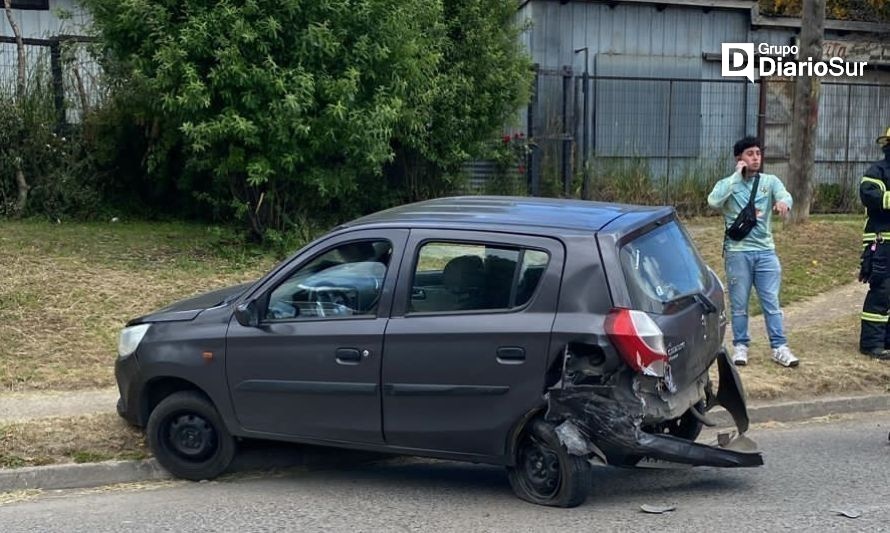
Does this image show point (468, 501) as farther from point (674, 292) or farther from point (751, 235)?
point (751, 235)

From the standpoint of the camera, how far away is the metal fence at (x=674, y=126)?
1542cm

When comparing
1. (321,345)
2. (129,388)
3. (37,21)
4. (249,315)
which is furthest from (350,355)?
(37,21)

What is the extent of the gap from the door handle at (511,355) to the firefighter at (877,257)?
449cm

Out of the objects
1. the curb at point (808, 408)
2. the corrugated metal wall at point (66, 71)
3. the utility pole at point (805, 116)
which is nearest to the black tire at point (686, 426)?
the curb at point (808, 408)

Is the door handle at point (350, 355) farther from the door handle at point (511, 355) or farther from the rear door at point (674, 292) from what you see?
the rear door at point (674, 292)

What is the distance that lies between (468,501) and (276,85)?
578 centimetres

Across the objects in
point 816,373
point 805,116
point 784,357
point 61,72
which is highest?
point 61,72

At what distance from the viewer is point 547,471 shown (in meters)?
5.24

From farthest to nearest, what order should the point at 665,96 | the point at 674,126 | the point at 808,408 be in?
the point at 674,126, the point at 665,96, the point at 808,408

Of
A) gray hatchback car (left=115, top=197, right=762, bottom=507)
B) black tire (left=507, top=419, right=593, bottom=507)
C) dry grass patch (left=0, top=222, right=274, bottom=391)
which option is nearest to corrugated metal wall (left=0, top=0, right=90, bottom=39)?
dry grass patch (left=0, top=222, right=274, bottom=391)

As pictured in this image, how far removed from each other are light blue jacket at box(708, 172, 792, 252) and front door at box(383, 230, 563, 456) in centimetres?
326

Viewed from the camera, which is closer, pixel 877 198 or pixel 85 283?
pixel 877 198

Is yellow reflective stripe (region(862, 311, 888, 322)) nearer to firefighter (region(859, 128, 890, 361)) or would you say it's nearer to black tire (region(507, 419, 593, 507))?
firefighter (region(859, 128, 890, 361))

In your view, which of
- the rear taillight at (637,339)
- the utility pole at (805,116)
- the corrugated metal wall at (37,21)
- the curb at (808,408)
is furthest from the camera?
the corrugated metal wall at (37,21)
